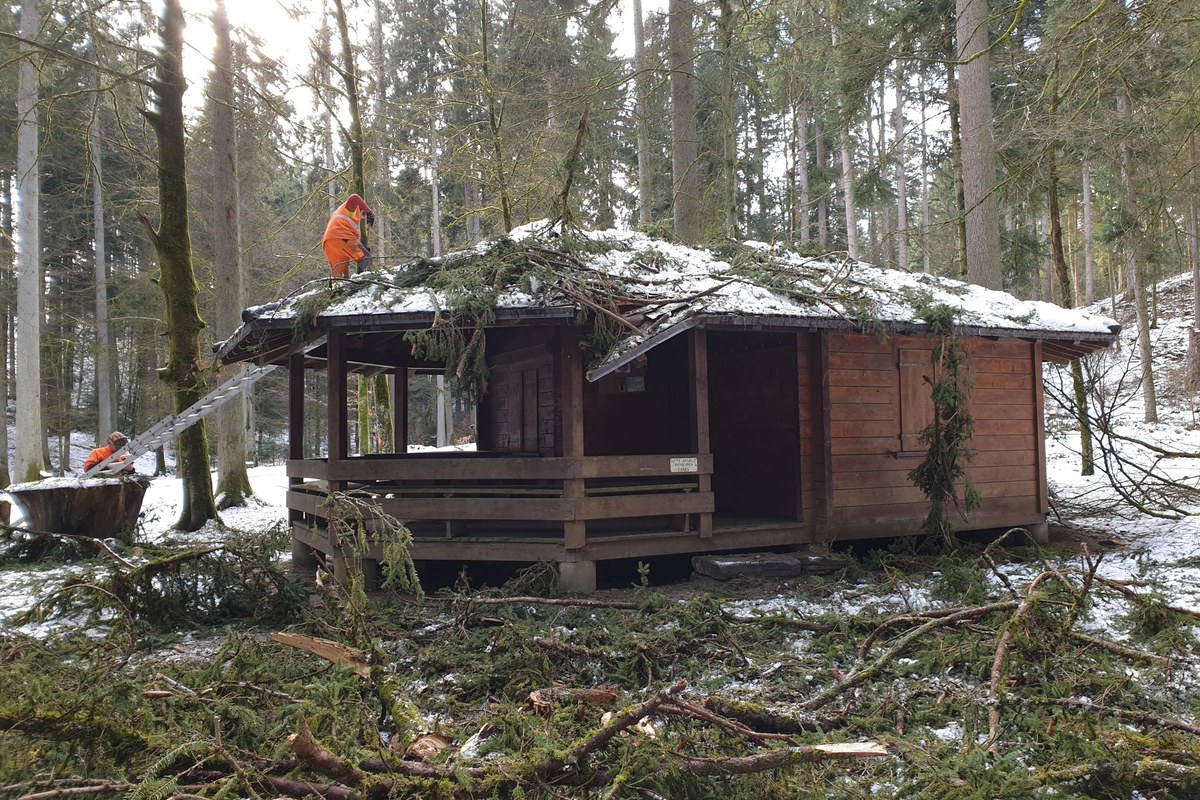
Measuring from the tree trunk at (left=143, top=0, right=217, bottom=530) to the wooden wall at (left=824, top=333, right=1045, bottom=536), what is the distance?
10.2m

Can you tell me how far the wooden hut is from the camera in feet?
26.8

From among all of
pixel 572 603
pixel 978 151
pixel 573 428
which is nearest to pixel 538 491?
pixel 573 428

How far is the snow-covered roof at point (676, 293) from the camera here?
802 cm

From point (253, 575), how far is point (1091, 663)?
6.95 meters

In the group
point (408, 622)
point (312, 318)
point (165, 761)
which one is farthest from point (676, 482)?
point (165, 761)

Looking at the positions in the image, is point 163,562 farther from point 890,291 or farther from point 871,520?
point 890,291

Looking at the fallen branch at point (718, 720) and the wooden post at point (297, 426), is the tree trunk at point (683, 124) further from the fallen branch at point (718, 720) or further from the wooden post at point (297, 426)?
the fallen branch at point (718, 720)

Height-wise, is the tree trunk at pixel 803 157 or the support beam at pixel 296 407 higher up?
the tree trunk at pixel 803 157

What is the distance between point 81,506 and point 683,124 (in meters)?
12.3

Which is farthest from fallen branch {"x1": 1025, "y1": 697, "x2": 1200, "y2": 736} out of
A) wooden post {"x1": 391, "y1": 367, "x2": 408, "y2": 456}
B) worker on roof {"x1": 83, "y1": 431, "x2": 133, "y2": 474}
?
worker on roof {"x1": 83, "y1": 431, "x2": 133, "y2": 474}

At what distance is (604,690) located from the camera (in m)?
4.48

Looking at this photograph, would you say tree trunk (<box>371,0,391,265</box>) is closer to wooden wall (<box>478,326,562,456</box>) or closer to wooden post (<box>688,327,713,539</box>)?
wooden wall (<box>478,326,562,456</box>)

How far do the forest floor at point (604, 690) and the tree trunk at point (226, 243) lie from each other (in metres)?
6.95

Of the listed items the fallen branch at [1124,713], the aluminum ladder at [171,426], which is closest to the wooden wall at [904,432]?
the fallen branch at [1124,713]
